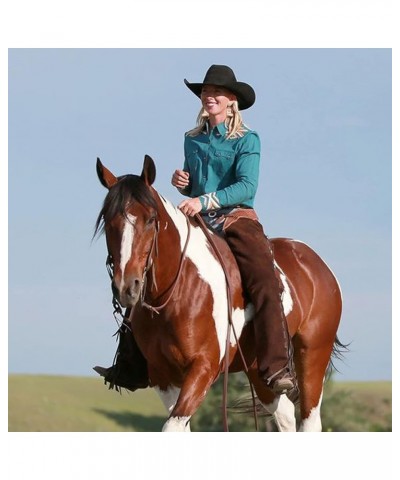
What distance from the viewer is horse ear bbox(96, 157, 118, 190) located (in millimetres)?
6480

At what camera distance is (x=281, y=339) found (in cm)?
720

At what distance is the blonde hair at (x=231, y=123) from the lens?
751 centimetres

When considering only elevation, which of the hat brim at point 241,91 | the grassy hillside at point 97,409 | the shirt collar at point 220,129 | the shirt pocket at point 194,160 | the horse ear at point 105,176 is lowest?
the grassy hillside at point 97,409

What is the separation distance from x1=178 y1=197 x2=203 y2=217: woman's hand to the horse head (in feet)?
2.27

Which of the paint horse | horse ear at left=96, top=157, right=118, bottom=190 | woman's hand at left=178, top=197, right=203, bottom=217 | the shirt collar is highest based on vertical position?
the shirt collar

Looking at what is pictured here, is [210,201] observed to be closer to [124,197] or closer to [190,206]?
[190,206]

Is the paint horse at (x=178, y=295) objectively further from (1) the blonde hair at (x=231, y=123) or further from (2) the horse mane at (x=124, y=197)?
(1) the blonde hair at (x=231, y=123)

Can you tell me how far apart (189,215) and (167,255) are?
1.95ft

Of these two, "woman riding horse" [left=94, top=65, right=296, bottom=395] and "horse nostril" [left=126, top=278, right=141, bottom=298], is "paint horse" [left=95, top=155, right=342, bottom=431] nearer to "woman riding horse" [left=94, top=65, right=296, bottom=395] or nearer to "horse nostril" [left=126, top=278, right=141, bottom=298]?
"horse nostril" [left=126, top=278, right=141, bottom=298]

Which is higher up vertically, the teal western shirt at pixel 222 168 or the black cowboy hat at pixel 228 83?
the black cowboy hat at pixel 228 83

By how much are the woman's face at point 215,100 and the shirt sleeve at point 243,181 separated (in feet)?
1.14

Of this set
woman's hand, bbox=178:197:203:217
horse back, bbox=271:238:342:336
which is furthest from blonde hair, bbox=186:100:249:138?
horse back, bbox=271:238:342:336

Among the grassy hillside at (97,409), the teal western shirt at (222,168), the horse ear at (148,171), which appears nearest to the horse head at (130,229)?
the horse ear at (148,171)
